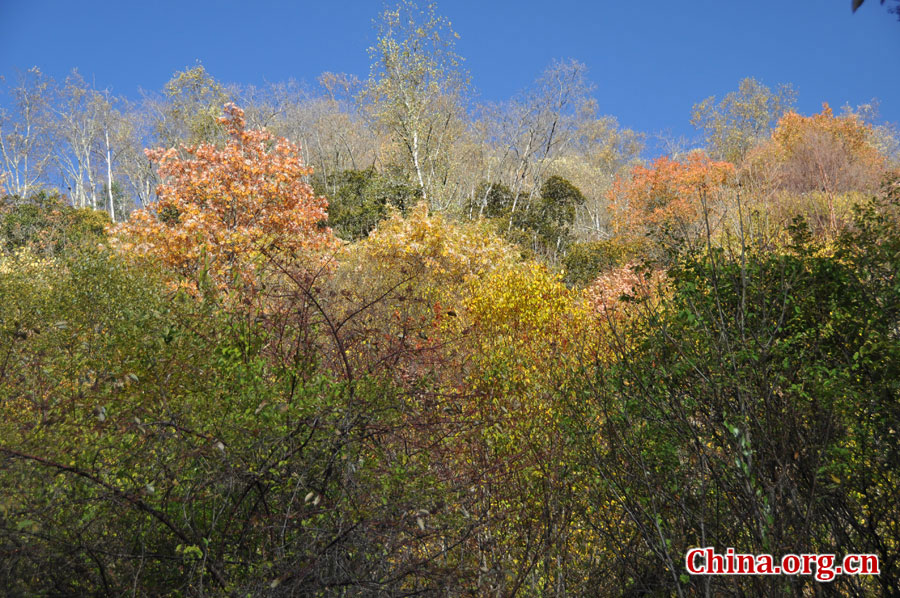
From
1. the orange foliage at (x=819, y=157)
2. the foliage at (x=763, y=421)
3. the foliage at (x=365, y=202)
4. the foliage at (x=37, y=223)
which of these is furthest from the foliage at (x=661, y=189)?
the foliage at (x=763, y=421)

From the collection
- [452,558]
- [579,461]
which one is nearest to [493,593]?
[452,558]

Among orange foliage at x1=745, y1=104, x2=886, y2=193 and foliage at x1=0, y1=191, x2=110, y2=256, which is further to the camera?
orange foliage at x1=745, y1=104, x2=886, y2=193

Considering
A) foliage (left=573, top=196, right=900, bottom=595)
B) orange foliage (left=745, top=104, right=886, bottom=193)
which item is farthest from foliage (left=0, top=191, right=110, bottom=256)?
orange foliage (left=745, top=104, right=886, bottom=193)

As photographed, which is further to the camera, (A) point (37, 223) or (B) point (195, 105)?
(B) point (195, 105)

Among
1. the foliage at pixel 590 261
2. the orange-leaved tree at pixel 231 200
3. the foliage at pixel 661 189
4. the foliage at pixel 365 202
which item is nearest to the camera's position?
the orange-leaved tree at pixel 231 200

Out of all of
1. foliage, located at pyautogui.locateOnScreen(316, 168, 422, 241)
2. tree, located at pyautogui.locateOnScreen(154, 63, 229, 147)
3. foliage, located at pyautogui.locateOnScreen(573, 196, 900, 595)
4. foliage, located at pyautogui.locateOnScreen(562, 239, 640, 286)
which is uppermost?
tree, located at pyautogui.locateOnScreen(154, 63, 229, 147)

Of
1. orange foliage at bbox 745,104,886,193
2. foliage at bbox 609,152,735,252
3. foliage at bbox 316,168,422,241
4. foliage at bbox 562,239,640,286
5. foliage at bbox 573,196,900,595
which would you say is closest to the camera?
foliage at bbox 573,196,900,595

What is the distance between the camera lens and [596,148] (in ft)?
166

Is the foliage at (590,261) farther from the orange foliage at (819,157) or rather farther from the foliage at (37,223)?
the foliage at (37,223)

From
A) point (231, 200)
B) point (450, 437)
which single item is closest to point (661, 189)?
point (231, 200)

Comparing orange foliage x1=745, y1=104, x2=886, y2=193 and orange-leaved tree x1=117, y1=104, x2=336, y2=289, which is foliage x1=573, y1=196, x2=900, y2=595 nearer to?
orange-leaved tree x1=117, y1=104, x2=336, y2=289

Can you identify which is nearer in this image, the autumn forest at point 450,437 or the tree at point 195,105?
the autumn forest at point 450,437

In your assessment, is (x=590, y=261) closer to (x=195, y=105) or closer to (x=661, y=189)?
(x=661, y=189)

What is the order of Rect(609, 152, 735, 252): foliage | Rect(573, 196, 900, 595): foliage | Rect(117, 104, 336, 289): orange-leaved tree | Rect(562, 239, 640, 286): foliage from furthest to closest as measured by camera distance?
1. Rect(609, 152, 735, 252): foliage
2. Rect(562, 239, 640, 286): foliage
3. Rect(117, 104, 336, 289): orange-leaved tree
4. Rect(573, 196, 900, 595): foliage
